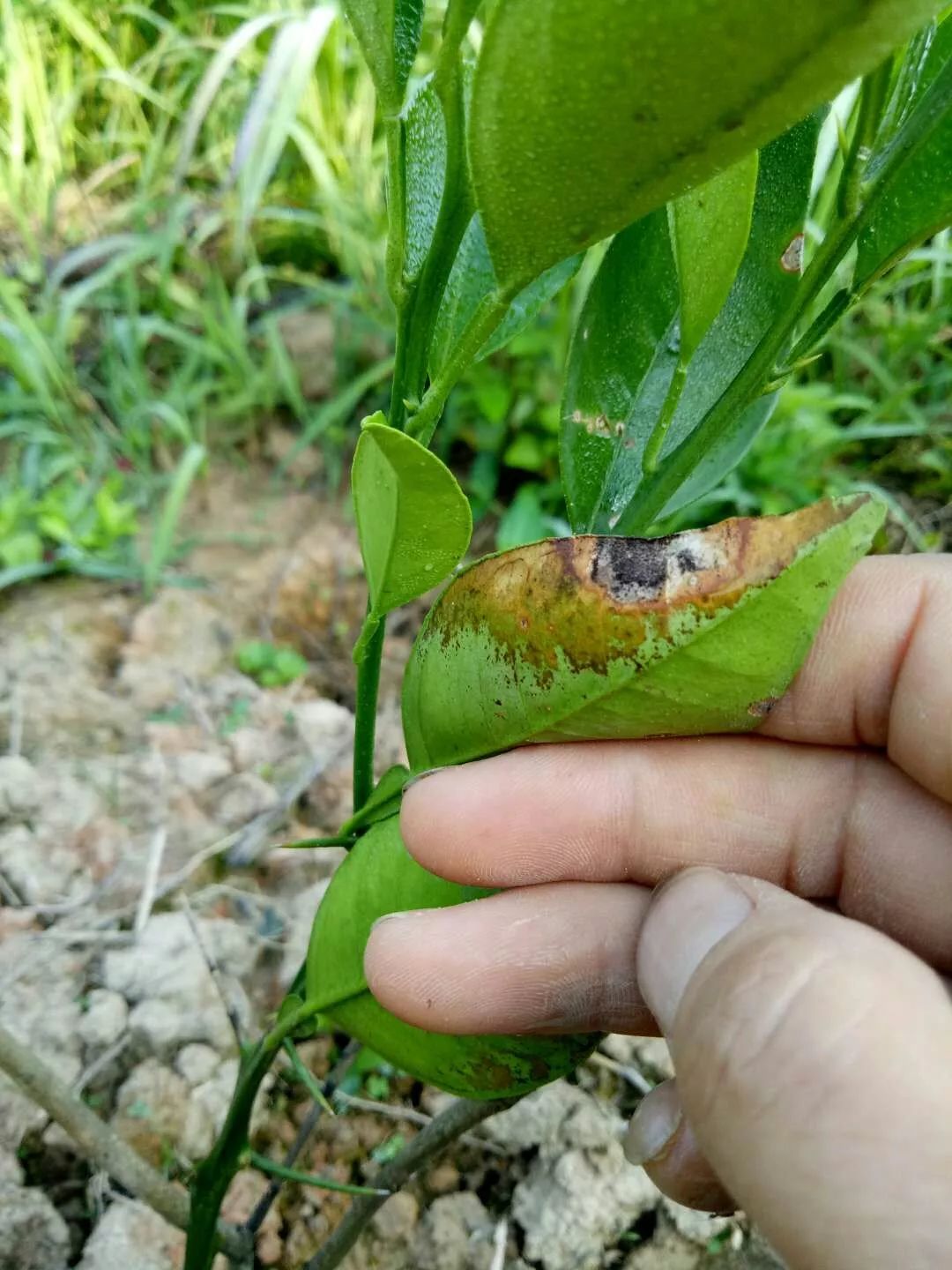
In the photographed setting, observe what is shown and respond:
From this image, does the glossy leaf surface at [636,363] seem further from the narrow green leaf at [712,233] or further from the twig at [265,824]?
the twig at [265,824]

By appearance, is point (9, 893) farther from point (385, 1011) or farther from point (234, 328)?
point (234, 328)

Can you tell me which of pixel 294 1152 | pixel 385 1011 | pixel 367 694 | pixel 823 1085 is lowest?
pixel 294 1152

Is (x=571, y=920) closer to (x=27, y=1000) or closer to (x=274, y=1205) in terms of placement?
(x=274, y=1205)

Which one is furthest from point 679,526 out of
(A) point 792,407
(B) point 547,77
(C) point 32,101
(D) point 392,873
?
(C) point 32,101

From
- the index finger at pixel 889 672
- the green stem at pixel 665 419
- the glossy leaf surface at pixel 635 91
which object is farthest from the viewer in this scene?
the index finger at pixel 889 672

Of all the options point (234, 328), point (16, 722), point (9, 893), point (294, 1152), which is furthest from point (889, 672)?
point (234, 328)

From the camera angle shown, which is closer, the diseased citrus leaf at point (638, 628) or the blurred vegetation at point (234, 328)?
the diseased citrus leaf at point (638, 628)

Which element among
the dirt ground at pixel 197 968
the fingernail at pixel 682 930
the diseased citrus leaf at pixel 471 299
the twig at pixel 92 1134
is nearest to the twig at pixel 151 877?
the dirt ground at pixel 197 968
